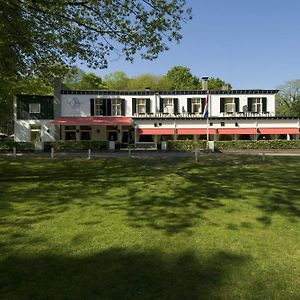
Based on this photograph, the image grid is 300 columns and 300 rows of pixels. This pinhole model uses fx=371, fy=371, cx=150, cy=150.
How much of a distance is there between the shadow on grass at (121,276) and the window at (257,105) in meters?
40.2

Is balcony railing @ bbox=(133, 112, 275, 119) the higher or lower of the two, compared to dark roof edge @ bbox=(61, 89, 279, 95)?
lower

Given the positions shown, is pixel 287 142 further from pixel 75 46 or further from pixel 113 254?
pixel 113 254

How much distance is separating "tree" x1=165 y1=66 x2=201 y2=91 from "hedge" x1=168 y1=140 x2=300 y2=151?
3613 centimetres

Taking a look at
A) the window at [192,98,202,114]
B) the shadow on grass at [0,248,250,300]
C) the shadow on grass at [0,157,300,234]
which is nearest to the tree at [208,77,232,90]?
the window at [192,98,202,114]

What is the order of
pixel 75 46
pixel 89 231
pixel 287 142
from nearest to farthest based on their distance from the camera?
pixel 89 231
pixel 75 46
pixel 287 142

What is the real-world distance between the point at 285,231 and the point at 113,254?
3.92 meters

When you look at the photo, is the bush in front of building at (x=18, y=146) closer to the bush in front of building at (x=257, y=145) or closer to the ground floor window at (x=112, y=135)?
the ground floor window at (x=112, y=135)

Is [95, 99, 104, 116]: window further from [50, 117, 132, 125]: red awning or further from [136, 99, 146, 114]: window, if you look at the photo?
[136, 99, 146, 114]: window

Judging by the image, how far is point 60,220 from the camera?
29.0 feet

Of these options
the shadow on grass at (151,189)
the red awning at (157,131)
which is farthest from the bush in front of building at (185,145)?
the shadow on grass at (151,189)

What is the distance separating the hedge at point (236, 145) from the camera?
37.5 metres

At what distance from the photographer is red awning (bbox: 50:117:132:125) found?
40.6m

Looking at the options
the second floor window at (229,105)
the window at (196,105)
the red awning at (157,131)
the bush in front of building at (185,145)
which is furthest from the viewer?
the window at (196,105)

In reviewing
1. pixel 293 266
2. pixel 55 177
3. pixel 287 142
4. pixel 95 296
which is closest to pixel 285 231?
pixel 293 266
